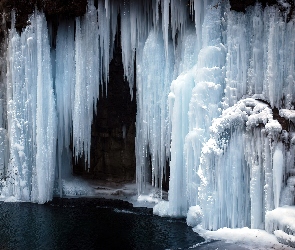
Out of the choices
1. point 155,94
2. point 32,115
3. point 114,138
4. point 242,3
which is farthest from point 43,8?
point 242,3

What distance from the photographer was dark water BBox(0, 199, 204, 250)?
1157cm

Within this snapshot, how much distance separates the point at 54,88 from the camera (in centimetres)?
1748

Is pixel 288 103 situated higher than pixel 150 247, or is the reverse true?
pixel 288 103

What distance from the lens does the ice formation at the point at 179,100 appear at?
11781 millimetres

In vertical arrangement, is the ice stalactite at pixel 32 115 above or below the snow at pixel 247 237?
above

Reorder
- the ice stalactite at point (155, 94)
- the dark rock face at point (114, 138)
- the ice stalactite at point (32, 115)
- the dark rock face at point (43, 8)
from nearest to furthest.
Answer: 1. the ice stalactite at point (155, 94)
2. the dark rock face at point (43, 8)
3. the ice stalactite at point (32, 115)
4. the dark rock face at point (114, 138)

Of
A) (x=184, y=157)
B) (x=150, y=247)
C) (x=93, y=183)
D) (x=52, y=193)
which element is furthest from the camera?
(x=93, y=183)

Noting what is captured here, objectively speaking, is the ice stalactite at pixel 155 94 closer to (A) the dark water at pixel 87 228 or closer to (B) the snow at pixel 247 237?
(A) the dark water at pixel 87 228

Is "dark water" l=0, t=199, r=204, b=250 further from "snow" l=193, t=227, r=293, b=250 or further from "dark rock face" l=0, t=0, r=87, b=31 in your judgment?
"dark rock face" l=0, t=0, r=87, b=31

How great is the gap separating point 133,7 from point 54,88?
14.9 feet

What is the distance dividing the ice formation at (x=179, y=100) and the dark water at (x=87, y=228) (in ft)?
2.91

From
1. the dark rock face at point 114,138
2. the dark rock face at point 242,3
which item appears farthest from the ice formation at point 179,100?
the dark rock face at point 114,138

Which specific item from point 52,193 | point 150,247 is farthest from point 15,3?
point 150,247

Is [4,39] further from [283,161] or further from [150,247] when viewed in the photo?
[283,161]
